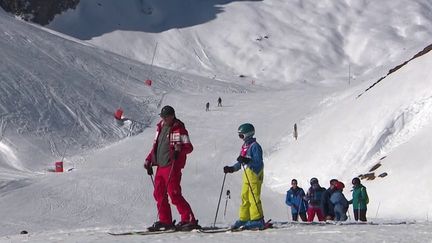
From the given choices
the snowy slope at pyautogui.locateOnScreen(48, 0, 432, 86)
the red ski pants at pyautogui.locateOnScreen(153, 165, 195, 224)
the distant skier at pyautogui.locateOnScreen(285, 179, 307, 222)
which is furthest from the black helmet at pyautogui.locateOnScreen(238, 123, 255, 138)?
the snowy slope at pyautogui.locateOnScreen(48, 0, 432, 86)

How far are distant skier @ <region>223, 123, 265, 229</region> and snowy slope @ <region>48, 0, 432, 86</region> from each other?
63687 mm

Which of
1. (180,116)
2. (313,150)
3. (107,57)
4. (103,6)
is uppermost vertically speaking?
(103,6)

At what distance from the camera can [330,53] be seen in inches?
3430

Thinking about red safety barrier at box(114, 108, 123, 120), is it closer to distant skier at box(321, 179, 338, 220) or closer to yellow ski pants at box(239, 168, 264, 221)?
distant skier at box(321, 179, 338, 220)

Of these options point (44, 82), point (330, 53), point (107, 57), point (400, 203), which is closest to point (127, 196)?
point (400, 203)

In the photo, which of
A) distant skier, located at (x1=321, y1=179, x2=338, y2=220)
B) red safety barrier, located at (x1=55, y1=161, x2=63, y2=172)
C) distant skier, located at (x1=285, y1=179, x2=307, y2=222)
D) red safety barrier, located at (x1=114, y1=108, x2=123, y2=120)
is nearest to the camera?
distant skier, located at (x1=321, y1=179, x2=338, y2=220)

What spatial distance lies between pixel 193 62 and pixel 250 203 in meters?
70.5

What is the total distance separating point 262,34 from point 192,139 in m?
58.5

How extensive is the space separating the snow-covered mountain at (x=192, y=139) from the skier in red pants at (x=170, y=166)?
2.75 ft

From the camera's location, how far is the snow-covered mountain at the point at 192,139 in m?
17.5

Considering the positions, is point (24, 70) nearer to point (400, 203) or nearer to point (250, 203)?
point (400, 203)

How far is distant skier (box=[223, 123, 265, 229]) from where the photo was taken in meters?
10.2

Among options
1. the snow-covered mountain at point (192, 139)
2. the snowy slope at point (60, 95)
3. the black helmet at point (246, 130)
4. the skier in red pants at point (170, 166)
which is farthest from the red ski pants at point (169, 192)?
the snowy slope at point (60, 95)

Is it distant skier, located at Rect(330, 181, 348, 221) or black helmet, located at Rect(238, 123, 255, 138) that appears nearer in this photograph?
black helmet, located at Rect(238, 123, 255, 138)
